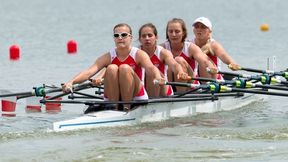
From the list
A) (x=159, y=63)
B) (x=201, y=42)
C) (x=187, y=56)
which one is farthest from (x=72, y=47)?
(x=159, y=63)

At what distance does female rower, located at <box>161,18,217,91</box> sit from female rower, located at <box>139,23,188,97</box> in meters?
0.44

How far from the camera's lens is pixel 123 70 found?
9.71 metres

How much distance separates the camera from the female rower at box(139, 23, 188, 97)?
1041cm

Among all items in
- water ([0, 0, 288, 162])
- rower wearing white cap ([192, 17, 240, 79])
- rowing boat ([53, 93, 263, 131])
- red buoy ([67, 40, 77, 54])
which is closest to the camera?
water ([0, 0, 288, 162])

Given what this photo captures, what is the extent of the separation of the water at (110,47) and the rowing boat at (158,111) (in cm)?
10

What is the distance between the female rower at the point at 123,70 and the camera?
9.76 meters

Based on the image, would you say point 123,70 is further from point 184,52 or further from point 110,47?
point 110,47

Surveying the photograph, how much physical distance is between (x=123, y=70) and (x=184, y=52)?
6.35ft

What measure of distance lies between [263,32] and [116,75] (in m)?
17.1

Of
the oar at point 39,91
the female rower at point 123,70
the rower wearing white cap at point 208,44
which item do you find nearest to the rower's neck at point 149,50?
the female rower at point 123,70

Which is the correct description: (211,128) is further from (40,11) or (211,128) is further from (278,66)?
(40,11)

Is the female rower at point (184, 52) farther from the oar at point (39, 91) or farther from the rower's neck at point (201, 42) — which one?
the oar at point (39, 91)

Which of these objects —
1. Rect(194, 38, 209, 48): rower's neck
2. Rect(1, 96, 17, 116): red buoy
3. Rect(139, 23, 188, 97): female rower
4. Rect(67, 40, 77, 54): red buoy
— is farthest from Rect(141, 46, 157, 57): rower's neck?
Rect(67, 40, 77, 54): red buoy

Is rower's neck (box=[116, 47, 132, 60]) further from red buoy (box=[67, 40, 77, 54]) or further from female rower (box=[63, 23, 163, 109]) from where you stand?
red buoy (box=[67, 40, 77, 54])
